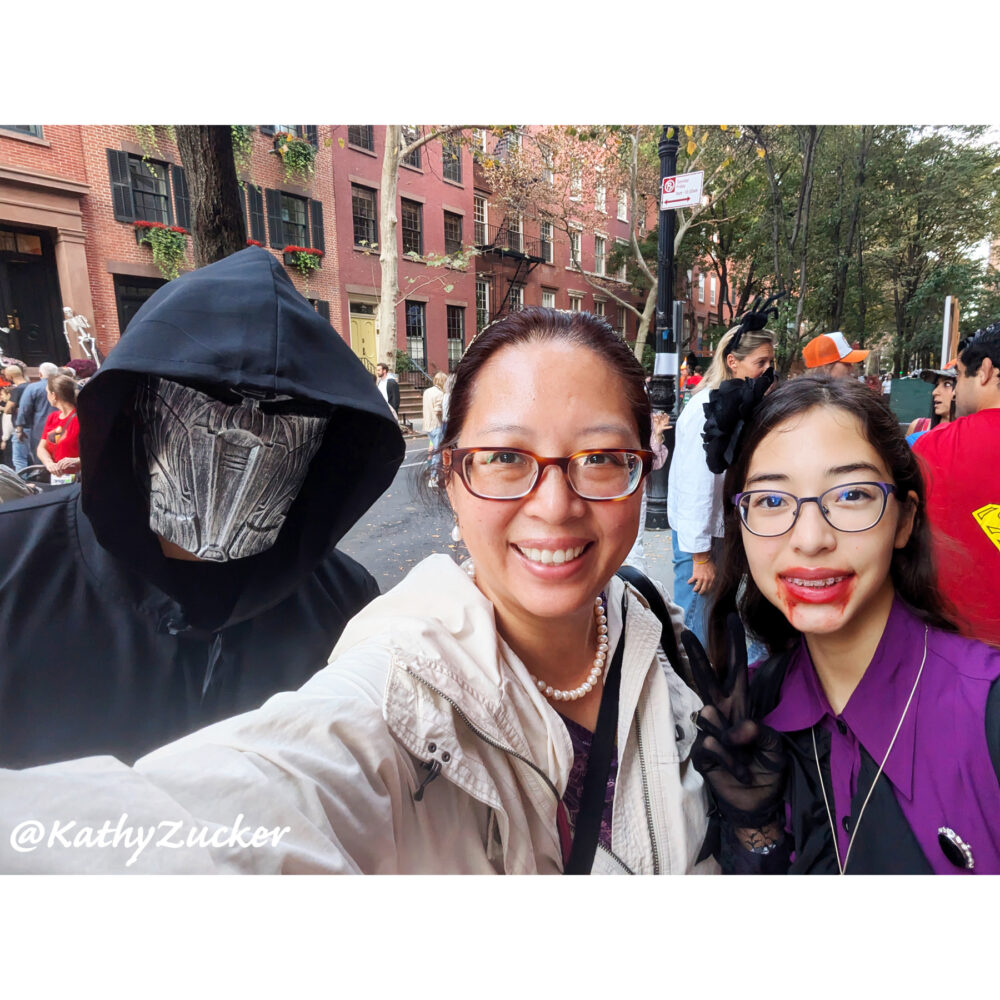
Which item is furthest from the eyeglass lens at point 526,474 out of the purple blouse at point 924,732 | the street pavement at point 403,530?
the purple blouse at point 924,732

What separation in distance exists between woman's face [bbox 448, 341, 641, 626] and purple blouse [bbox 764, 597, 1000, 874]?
0.57 meters

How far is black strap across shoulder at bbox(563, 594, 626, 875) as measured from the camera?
3.35 ft

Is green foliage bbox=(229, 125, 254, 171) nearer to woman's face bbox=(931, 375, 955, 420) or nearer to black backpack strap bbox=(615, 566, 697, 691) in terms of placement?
black backpack strap bbox=(615, 566, 697, 691)

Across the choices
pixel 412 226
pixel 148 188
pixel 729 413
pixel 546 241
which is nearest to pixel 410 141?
pixel 412 226

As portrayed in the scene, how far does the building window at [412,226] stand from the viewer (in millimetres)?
1352

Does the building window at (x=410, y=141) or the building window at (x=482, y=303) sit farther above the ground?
the building window at (x=410, y=141)

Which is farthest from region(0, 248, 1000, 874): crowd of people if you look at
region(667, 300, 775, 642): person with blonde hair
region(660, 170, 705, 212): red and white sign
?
region(667, 300, 775, 642): person with blonde hair

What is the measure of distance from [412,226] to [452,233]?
0.10 m

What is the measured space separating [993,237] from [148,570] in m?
2.24

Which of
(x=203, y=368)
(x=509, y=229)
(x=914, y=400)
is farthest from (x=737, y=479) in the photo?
(x=203, y=368)

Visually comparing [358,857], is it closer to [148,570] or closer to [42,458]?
[148,570]

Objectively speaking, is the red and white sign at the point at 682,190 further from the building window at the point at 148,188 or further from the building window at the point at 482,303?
the building window at the point at 148,188

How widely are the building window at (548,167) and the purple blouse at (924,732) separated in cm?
125

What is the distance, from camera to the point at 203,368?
996mm
